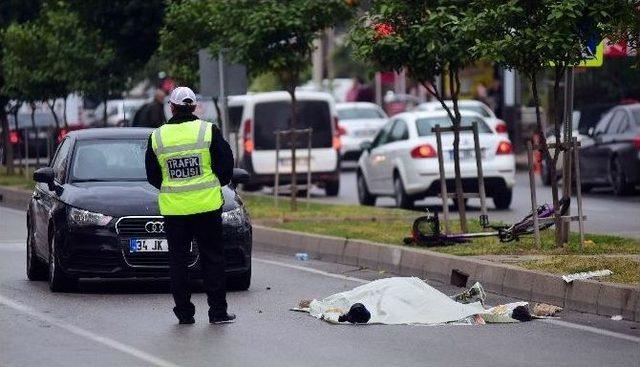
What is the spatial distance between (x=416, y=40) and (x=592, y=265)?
4944 millimetres

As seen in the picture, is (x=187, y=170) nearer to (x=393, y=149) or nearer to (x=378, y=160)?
(x=393, y=149)

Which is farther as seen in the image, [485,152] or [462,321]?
[485,152]

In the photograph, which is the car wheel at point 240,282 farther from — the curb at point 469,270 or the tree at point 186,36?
the tree at point 186,36

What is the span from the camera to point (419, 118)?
1122 inches

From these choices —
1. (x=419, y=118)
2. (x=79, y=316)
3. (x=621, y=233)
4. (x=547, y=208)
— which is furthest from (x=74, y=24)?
(x=79, y=316)

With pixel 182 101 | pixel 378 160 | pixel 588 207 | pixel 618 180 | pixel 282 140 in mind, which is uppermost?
pixel 182 101

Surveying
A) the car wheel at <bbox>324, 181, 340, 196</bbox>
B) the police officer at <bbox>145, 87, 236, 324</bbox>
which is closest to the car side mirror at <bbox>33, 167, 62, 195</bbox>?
the police officer at <bbox>145, 87, 236, 324</bbox>

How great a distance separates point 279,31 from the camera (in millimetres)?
25688

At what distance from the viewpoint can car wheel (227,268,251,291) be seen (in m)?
16.2

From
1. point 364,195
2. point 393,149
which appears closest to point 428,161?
point 393,149

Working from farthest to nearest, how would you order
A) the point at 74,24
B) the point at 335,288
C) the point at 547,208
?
the point at 74,24
the point at 547,208
the point at 335,288

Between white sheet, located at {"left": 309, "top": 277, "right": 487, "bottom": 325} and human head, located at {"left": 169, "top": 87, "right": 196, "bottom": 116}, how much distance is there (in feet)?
5.86

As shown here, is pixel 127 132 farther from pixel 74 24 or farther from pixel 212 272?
pixel 74 24

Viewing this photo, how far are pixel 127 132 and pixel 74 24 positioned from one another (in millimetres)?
18260
